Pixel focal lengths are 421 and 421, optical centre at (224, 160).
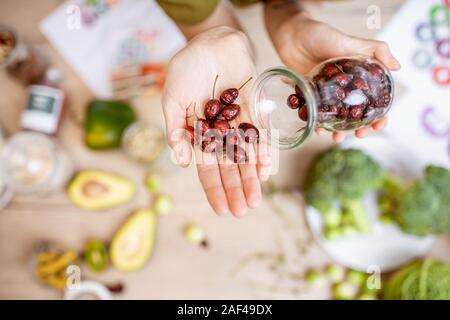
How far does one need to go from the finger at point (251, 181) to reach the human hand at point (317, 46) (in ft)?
0.49

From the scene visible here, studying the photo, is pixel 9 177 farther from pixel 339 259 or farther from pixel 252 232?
pixel 339 259

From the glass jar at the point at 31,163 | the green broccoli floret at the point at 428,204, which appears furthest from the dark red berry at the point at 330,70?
the glass jar at the point at 31,163

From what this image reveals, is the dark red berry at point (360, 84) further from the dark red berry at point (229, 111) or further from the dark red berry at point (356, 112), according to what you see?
the dark red berry at point (229, 111)

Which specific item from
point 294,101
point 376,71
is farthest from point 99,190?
point 376,71

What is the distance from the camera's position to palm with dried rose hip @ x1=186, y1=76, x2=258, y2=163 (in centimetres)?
74

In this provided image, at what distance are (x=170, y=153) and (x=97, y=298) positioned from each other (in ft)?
1.26

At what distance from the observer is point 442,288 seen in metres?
0.88

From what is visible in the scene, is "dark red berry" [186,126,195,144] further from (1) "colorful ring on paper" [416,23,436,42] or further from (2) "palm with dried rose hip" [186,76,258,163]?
(1) "colorful ring on paper" [416,23,436,42]

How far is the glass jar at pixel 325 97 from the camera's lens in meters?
0.67

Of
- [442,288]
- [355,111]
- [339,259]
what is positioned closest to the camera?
[355,111]

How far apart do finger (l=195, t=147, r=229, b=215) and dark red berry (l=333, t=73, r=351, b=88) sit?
251 millimetres

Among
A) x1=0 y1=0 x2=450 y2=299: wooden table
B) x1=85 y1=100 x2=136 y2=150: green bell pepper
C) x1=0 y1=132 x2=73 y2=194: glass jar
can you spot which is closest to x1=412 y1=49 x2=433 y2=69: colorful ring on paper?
x1=0 y1=0 x2=450 y2=299: wooden table

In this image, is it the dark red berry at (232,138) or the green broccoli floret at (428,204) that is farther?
the green broccoli floret at (428,204)
